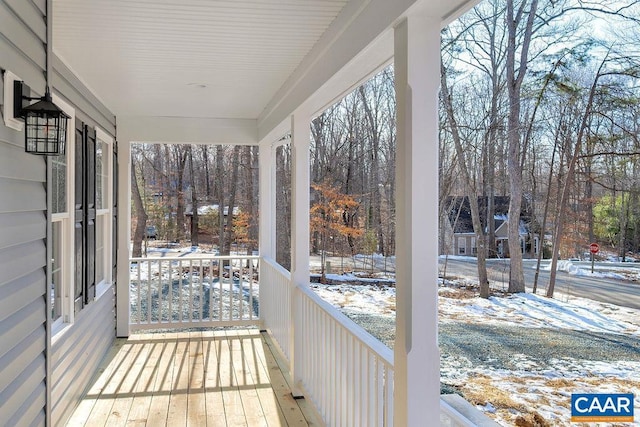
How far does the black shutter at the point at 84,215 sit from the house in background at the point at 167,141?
0.02 meters

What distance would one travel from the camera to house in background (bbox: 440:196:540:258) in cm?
171

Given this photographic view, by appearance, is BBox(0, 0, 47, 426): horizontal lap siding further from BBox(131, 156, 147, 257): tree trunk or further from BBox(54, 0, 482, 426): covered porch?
BBox(131, 156, 147, 257): tree trunk

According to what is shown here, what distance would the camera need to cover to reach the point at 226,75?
13.7 feet

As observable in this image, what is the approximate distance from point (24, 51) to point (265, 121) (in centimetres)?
361

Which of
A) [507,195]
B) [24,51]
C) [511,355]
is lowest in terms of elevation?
[511,355]

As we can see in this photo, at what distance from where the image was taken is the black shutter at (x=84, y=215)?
161 inches

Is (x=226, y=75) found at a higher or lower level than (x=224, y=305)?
higher

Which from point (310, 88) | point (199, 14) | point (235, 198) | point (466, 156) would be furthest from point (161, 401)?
point (235, 198)

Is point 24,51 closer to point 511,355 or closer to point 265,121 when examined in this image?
point 511,355

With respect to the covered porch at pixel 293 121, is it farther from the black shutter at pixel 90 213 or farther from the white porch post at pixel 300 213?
the black shutter at pixel 90 213

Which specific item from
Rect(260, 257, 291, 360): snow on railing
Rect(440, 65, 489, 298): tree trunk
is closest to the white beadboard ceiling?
Rect(440, 65, 489, 298): tree trunk

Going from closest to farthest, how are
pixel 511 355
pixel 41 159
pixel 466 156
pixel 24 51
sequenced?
pixel 511 355 < pixel 466 156 < pixel 24 51 < pixel 41 159

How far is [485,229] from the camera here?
194cm

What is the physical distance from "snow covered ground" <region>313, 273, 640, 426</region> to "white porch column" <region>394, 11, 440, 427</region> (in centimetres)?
15
